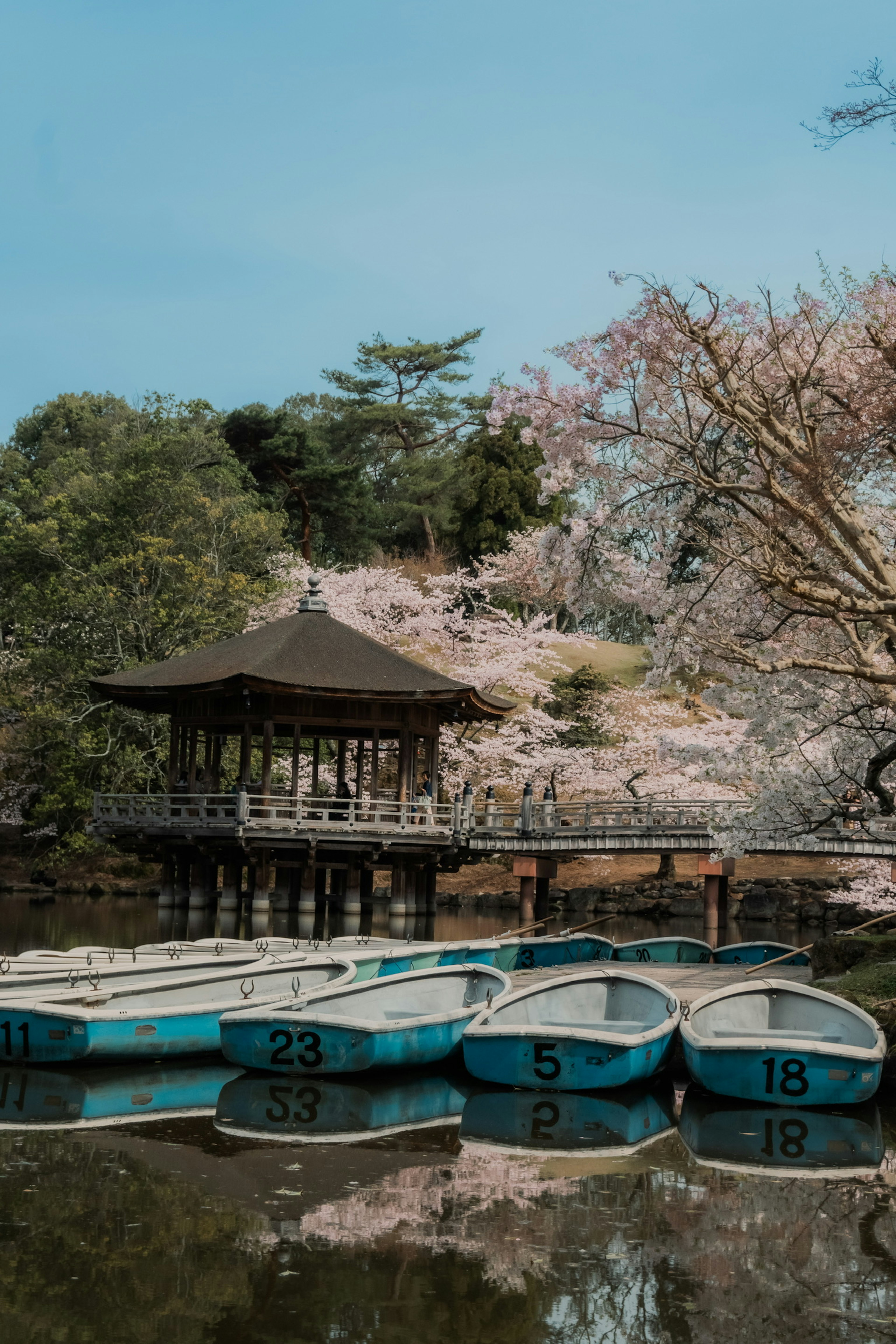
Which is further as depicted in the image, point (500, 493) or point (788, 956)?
point (500, 493)

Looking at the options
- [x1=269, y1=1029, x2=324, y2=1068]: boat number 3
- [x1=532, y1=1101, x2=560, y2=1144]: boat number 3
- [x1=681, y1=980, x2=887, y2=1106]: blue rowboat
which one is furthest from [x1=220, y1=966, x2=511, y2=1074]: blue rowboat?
[x1=681, y1=980, x2=887, y2=1106]: blue rowboat

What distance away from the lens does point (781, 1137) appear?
38.4 feet

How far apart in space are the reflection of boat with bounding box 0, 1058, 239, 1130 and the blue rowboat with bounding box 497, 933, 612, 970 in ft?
25.1

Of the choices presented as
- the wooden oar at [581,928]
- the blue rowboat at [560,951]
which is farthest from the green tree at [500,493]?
the wooden oar at [581,928]

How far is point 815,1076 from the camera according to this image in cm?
1237

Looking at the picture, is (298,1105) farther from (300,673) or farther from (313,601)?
(313,601)

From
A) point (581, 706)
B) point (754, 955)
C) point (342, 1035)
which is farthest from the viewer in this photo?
point (581, 706)

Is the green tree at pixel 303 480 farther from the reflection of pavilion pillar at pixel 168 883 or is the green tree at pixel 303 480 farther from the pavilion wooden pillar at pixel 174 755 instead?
the reflection of pavilion pillar at pixel 168 883

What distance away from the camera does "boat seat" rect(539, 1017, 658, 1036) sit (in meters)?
13.8

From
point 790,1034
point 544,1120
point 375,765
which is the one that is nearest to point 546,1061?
point 544,1120

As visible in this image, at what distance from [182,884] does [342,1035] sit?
1736 centimetres

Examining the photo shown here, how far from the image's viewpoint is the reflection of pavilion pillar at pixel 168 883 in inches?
1137

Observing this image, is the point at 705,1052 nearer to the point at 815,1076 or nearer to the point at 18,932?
the point at 815,1076

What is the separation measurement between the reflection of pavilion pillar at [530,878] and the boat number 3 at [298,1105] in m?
15.9
